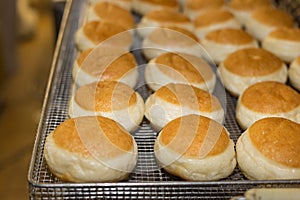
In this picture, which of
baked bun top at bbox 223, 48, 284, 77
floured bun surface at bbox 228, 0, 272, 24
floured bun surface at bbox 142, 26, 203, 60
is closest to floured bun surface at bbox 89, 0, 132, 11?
floured bun surface at bbox 142, 26, 203, 60

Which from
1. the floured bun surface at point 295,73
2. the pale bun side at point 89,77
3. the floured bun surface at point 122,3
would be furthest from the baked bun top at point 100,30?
the floured bun surface at point 295,73

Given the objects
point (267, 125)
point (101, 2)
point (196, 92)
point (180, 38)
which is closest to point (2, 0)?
point (101, 2)

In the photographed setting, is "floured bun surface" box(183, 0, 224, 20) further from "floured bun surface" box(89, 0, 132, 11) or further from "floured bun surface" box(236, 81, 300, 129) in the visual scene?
"floured bun surface" box(236, 81, 300, 129)

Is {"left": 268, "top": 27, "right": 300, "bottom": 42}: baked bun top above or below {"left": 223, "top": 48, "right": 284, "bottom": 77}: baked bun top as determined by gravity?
above

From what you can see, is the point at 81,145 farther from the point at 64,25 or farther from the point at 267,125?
the point at 64,25

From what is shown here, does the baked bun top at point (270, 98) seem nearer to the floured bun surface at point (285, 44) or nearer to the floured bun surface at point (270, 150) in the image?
the floured bun surface at point (270, 150)

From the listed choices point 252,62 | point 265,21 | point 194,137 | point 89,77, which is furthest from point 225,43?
point 194,137
